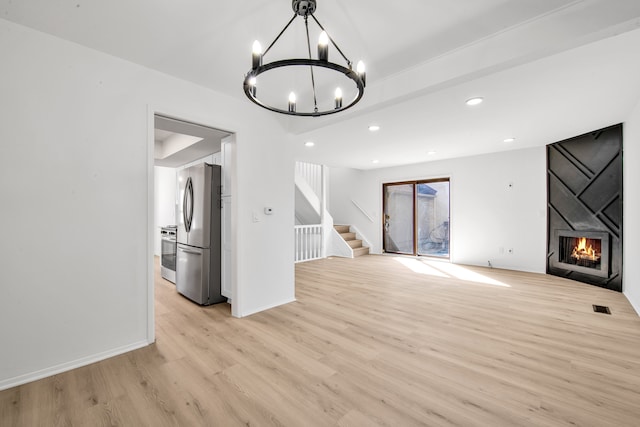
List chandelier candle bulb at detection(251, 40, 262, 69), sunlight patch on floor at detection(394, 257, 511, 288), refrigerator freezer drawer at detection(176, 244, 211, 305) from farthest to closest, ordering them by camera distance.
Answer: sunlight patch on floor at detection(394, 257, 511, 288)
refrigerator freezer drawer at detection(176, 244, 211, 305)
chandelier candle bulb at detection(251, 40, 262, 69)

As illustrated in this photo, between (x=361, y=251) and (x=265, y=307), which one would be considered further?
(x=361, y=251)

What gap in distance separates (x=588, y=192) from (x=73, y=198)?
650 cm

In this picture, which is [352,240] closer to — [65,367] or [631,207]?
[631,207]

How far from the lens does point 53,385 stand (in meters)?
1.85

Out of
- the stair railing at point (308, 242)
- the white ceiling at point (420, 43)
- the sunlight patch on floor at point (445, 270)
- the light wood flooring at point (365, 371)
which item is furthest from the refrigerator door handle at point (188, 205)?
the sunlight patch on floor at point (445, 270)

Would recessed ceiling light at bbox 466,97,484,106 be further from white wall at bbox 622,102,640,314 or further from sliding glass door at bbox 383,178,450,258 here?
sliding glass door at bbox 383,178,450,258

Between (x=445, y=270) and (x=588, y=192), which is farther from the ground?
(x=588, y=192)

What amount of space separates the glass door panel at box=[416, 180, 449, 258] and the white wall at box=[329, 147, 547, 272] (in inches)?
10.0

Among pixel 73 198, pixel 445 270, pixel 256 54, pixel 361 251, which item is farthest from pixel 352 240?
pixel 256 54

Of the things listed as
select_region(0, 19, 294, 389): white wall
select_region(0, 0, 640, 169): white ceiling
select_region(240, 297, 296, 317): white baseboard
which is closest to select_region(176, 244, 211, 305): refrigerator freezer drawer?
select_region(240, 297, 296, 317): white baseboard

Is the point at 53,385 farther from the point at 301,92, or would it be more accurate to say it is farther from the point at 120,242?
the point at 301,92

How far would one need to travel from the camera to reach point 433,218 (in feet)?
22.1

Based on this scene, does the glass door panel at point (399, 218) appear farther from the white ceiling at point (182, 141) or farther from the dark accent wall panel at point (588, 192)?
the white ceiling at point (182, 141)

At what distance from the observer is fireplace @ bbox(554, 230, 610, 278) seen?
416cm
